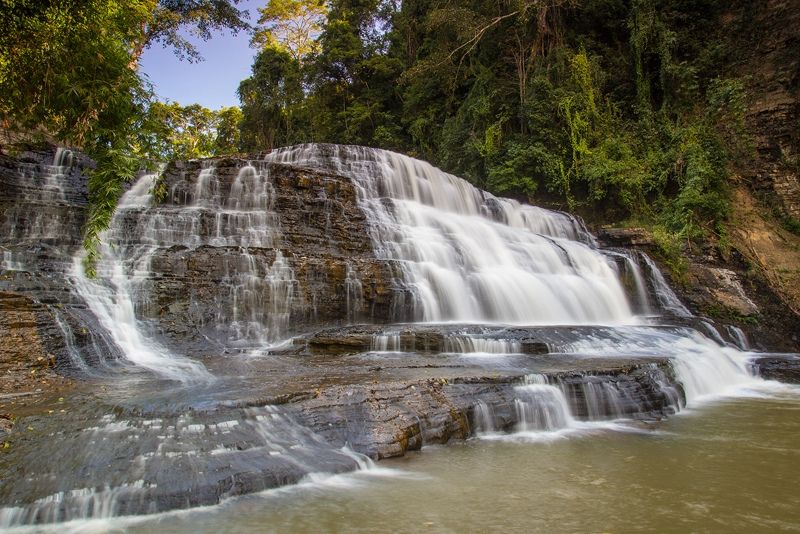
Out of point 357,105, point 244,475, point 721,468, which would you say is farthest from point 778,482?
point 357,105

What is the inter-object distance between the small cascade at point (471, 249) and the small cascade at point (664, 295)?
853 mm

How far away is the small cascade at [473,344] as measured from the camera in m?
7.31

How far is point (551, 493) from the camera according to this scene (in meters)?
3.52

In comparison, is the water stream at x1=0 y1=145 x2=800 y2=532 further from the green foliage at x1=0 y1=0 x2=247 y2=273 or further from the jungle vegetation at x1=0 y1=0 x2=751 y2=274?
the jungle vegetation at x1=0 y1=0 x2=751 y2=274

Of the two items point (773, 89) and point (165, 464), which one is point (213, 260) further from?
point (773, 89)

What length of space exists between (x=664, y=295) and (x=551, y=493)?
31.7ft

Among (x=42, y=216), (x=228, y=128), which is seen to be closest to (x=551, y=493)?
(x=42, y=216)

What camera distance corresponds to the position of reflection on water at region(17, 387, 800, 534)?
119 inches

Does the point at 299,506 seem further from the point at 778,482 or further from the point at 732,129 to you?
the point at 732,129

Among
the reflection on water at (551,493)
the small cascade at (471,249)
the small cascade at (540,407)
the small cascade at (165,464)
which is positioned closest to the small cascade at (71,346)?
the small cascade at (165,464)

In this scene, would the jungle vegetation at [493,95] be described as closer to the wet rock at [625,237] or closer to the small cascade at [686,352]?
the wet rock at [625,237]

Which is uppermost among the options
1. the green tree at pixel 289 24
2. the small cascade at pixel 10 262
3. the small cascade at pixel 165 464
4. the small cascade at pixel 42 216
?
the green tree at pixel 289 24

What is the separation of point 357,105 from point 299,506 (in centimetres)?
2328

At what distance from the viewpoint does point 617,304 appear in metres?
11.2
